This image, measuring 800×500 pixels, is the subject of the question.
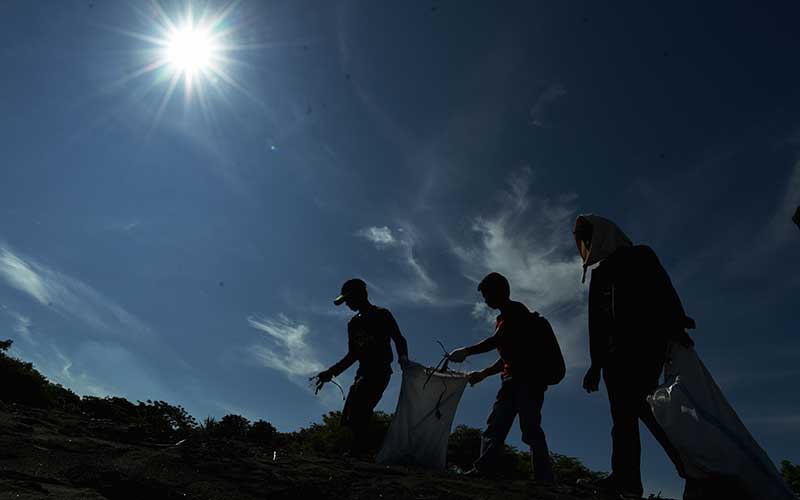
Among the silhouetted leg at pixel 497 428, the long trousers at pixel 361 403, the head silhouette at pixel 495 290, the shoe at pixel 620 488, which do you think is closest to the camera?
the shoe at pixel 620 488

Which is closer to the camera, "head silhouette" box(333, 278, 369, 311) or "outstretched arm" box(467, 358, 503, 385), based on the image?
"outstretched arm" box(467, 358, 503, 385)

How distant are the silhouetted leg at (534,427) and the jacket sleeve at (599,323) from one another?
638mm

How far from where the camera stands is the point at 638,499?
2.96m

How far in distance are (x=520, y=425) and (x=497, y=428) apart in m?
0.19

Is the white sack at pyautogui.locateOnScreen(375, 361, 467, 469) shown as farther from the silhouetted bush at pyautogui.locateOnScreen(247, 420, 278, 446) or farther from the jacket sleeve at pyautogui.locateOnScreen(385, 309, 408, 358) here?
the silhouetted bush at pyautogui.locateOnScreen(247, 420, 278, 446)

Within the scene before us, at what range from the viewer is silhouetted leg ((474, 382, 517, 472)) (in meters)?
3.78

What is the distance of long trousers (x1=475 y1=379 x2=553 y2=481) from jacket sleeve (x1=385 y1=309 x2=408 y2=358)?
133 centimetres

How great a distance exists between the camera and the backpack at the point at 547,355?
3.97 meters

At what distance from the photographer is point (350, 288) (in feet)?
17.9

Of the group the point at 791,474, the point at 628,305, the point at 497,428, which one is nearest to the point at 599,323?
the point at 628,305

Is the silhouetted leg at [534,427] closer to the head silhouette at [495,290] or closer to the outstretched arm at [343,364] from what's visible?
the head silhouette at [495,290]

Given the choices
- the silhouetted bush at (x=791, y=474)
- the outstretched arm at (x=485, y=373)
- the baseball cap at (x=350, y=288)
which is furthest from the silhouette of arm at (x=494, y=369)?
the silhouetted bush at (x=791, y=474)

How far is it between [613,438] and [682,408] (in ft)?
2.19

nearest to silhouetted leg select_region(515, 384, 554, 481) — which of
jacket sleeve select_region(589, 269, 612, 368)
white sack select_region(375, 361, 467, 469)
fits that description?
jacket sleeve select_region(589, 269, 612, 368)
